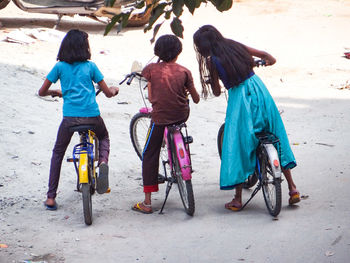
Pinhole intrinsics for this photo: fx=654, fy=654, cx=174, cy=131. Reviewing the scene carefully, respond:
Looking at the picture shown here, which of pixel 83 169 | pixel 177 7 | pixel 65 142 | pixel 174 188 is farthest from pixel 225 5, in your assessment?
pixel 174 188

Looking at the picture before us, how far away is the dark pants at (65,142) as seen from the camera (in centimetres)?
531

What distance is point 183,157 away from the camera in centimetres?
535

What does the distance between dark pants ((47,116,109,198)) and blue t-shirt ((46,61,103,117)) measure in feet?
0.16

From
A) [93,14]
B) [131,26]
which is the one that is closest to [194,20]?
[131,26]

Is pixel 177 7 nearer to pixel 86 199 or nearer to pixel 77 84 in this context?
pixel 77 84

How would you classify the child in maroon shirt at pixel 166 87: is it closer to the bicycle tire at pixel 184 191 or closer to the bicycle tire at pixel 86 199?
the bicycle tire at pixel 184 191

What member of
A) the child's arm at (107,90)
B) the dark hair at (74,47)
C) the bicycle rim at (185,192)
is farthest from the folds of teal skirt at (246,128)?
the dark hair at (74,47)

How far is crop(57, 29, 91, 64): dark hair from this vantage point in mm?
5094

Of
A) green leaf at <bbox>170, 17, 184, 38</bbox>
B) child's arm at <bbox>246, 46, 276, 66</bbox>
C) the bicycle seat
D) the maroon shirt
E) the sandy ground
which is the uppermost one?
green leaf at <bbox>170, 17, 184, 38</bbox>

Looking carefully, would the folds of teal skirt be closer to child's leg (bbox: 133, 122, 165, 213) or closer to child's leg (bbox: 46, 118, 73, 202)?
child's leg (bbox: 133, 122, 165, 213)

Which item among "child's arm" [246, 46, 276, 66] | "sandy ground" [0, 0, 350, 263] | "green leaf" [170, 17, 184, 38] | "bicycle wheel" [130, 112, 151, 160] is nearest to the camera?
"green leaf" [170, 17, 184, 38]

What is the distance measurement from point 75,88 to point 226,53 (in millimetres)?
1249

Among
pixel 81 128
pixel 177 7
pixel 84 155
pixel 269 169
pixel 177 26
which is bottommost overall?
pixel 269 169

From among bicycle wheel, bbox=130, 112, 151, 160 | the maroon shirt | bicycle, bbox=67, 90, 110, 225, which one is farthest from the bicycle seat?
bicycle wheel, bbox=130, 112, 151, 160
